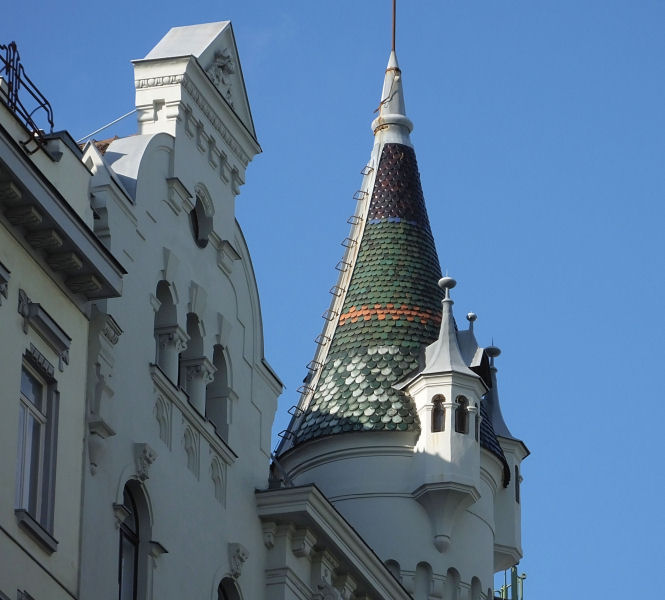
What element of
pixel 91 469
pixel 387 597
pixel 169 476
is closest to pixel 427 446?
pixel 387 597

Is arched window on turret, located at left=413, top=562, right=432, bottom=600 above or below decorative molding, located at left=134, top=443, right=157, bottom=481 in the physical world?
above

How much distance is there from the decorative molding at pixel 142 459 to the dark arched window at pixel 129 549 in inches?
9.9

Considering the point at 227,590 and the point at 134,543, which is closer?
the point at 134,543

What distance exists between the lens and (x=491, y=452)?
129ft

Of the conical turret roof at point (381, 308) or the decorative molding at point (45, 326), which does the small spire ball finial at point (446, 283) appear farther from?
the decorative molding at point (45, 326)

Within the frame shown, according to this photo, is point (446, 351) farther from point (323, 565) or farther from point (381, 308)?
point (323, 565)

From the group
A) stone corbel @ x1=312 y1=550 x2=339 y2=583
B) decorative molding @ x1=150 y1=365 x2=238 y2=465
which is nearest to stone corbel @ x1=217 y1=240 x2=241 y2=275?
decorative molding @ x1=150 y1=365 x2=238 y2=465

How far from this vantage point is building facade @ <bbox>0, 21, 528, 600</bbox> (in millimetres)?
23797

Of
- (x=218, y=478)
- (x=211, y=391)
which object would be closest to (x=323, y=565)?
(x=218, y=478)

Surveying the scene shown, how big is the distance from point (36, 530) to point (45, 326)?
2.36m

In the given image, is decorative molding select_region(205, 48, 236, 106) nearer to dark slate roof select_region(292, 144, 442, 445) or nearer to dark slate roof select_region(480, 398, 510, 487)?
dark slate roof select_region(292, 144, 442, 445)

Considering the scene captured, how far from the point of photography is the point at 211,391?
30.3 m

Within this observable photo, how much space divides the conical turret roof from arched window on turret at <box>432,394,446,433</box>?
397mm

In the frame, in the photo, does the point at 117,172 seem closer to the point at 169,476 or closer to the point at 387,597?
the point at 169,476
